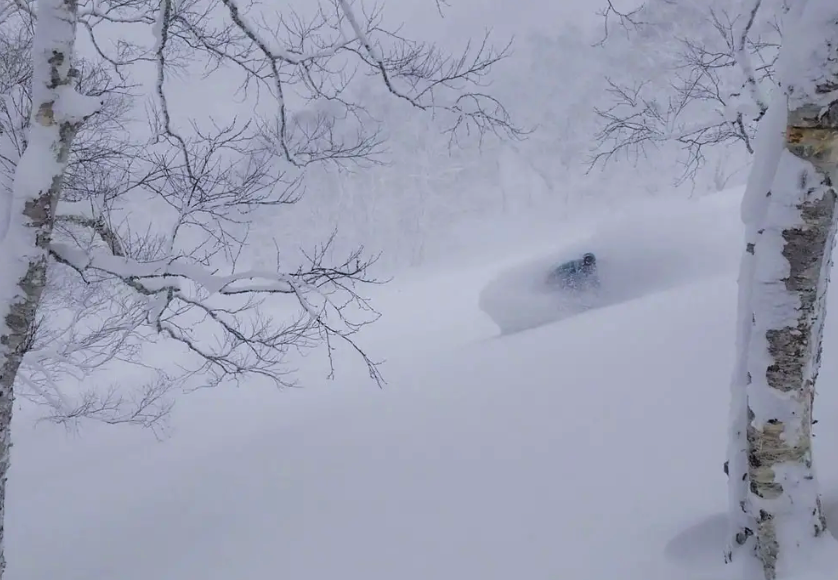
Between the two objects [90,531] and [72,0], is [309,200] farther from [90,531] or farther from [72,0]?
[72,0]

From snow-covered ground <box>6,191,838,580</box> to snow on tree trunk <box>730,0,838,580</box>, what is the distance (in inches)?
16.2

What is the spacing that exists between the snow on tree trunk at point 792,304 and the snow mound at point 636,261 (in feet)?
22.1

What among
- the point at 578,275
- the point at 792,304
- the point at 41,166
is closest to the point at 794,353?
the point at 792,304

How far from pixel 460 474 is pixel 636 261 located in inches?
256

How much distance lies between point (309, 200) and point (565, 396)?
2326 centimetres

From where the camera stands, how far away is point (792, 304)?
216 cm

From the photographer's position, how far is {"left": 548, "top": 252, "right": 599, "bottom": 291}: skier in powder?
951 cm

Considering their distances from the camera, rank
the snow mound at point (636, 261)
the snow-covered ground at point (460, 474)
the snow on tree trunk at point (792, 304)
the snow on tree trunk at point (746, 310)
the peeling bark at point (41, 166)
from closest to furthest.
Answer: the snow on tree trunk at point (792, 304), the snow on tree trunk at point (746, 310), the peeling bark at point (41, 166), the snow-covered ground at point (460, 474), the snow mound at point (636, 261)

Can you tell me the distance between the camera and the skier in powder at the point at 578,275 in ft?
31.2

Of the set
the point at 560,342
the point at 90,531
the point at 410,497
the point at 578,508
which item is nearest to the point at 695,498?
the point at 578,508

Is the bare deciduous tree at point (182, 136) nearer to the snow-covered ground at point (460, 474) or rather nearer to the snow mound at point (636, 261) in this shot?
the snow-covered ground at point (460, 474)

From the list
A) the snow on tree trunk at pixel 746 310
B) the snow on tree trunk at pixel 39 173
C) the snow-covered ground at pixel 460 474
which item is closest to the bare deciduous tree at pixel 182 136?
the snow on tree trunk at pixel 39 173

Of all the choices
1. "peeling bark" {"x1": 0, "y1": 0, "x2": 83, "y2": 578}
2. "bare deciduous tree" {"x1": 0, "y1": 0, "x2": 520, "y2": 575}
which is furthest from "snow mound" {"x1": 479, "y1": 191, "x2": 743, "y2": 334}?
"peeling bark" {"x1": 0, "y1": 0, "x2": 83, "y2": 578}

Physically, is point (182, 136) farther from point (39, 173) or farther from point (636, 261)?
point (636, 261)
